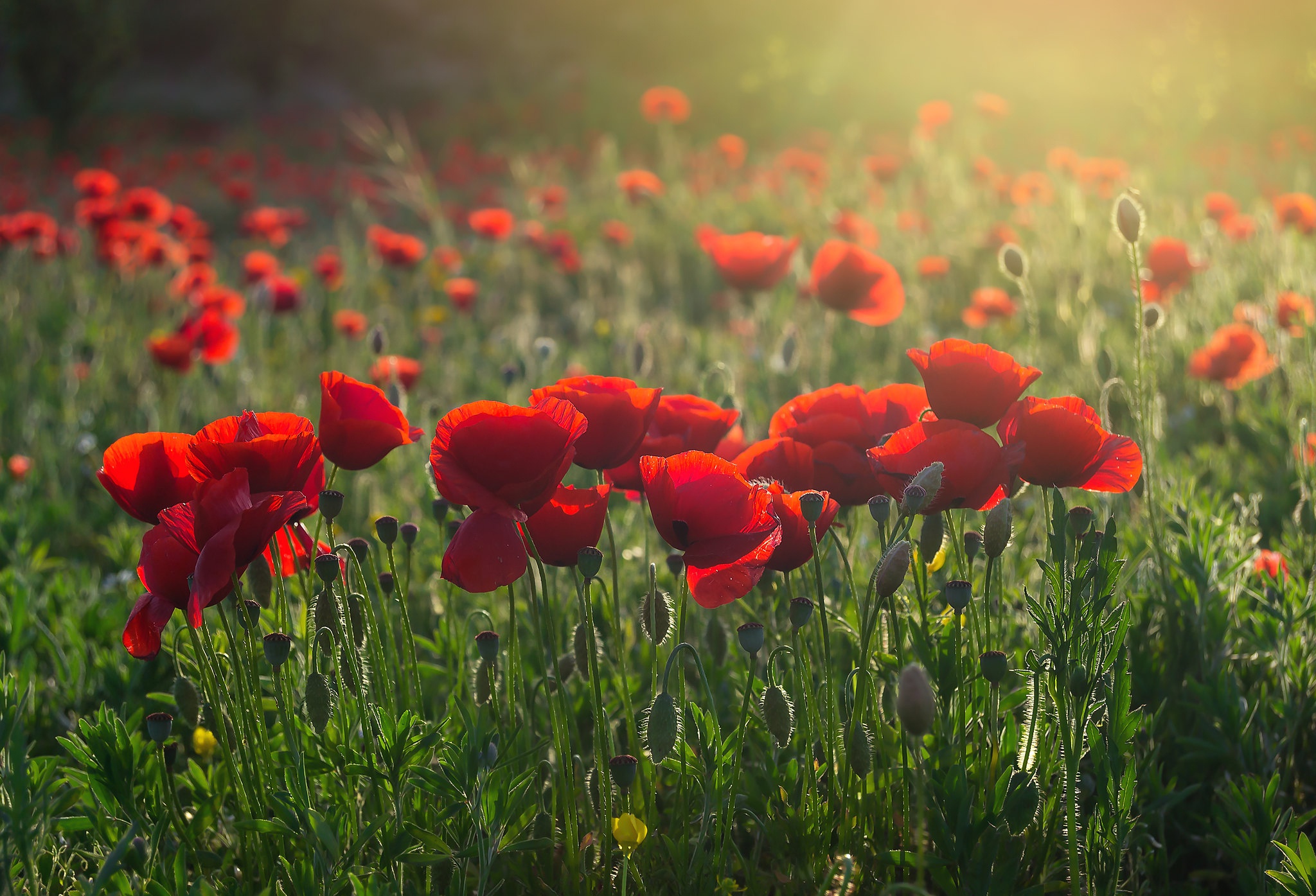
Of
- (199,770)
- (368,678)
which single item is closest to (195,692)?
(199,770)

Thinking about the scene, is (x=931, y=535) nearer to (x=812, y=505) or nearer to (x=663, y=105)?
(x=812, y=505)

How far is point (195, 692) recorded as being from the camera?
4.75 feet

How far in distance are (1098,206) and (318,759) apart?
6.01m

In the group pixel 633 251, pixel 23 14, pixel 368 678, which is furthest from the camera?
pixel 23 14

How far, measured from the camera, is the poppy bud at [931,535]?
1.28 metres

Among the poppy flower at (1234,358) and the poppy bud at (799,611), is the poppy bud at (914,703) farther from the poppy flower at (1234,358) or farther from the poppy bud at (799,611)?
the poppy flower at (1234,358)

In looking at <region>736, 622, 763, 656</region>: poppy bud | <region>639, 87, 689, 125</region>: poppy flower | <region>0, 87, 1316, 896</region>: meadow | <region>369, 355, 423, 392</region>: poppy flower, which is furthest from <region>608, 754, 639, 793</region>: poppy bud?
<region>639, 87, 689, 125</region>: poppy flower

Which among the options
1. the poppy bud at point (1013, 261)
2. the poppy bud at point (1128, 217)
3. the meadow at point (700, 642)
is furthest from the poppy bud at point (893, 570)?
the poppy bud at point (1013, 261)

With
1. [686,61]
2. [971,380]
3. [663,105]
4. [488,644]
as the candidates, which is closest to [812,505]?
[971,380]

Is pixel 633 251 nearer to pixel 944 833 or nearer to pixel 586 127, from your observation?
pixel 944 833

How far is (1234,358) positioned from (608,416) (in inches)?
86.7

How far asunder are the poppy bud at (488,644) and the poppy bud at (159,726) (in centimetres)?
40

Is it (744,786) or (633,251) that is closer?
(744,786)

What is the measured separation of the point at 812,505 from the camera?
1.15 m
